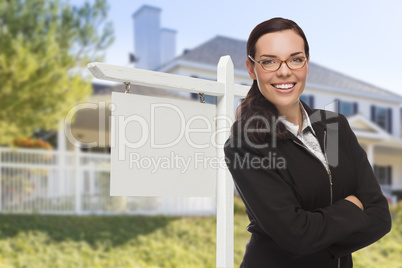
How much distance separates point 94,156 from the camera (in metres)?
10.7

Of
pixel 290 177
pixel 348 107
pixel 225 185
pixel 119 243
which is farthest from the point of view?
pixel 348 107

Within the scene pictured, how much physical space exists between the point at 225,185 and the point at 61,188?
8937 mm

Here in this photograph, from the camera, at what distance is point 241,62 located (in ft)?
47.8

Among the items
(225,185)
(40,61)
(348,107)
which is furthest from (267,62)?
(348,107)

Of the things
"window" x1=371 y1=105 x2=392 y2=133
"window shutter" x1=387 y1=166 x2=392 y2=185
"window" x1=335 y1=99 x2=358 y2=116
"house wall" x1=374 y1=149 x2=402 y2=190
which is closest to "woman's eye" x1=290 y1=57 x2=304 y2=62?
"window" x1=335 y1=99 x2=358 y2=116

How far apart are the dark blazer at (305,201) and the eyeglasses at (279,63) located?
25cm

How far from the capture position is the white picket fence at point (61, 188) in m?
10.1

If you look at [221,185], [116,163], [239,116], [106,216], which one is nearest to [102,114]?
[116,163]

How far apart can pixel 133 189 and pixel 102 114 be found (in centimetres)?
54

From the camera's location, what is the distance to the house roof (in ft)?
51.3

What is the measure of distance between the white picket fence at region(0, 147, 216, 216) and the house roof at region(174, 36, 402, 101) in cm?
552

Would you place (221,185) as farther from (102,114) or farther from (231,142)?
(102,114)

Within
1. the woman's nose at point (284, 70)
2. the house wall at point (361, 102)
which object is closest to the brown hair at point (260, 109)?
the woman's nose at point (284, 70)

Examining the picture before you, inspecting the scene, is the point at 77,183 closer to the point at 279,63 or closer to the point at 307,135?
the point at 307,135
